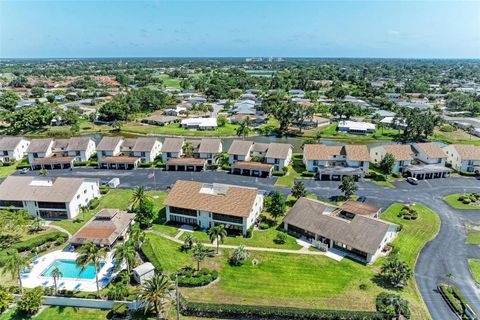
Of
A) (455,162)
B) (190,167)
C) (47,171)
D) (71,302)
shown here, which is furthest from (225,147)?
(71,302)

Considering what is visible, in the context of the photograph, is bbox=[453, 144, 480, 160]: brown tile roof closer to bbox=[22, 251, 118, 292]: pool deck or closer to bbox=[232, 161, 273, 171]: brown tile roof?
bbox=[232, 161, 273, 171]: brown tile roof

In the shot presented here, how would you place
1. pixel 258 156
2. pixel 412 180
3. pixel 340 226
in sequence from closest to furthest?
1. pixel 340 226
2. pixel 412 180
3. pixel 258 156

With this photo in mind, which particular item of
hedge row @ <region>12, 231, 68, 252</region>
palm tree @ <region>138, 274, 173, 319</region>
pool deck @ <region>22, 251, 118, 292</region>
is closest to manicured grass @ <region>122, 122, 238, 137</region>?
hedge row @ <region>12, 231, 68, 252</region>

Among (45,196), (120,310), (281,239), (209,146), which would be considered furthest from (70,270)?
(209,146)

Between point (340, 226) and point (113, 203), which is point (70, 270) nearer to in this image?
point (113, 203)

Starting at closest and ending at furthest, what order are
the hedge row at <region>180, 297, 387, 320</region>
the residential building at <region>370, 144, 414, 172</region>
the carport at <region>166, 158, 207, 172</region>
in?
1. the hedge row at <region>180, 297, 387, 320</region>
2. the residential building at <region>370, 144, 414, 172</region>
3. the carport at <region>166, 158, 207, 172</region>

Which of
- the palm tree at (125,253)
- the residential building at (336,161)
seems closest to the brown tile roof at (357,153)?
the residential building at (336,161)

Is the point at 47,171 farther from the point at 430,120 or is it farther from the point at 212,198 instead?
the point at 430,120

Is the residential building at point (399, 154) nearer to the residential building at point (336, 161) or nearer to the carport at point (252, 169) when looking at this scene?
the residential building at point (336, 161)
